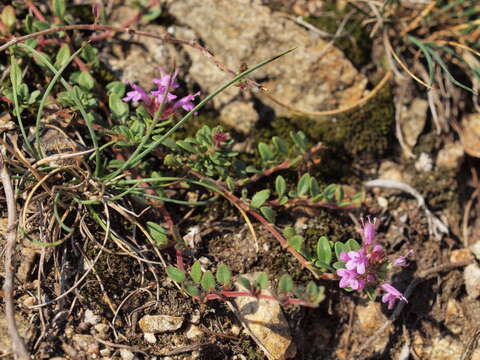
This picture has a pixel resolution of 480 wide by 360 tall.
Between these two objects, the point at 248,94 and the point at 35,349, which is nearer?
the point at 35,349

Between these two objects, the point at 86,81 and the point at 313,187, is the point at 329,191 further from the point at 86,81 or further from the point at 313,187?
the point at 86,81

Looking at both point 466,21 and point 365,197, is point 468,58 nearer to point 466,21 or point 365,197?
point 466,21

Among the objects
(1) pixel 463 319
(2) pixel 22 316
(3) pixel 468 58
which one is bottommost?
(1) pixel 463 319

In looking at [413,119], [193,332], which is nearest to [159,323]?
[193,332]

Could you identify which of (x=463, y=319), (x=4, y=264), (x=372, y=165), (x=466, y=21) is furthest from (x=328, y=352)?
(x=466, y=21)

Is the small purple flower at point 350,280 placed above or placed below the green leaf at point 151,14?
below

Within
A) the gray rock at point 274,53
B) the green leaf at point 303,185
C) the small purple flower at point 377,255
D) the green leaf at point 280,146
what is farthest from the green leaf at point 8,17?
the small purple flower at point 377,255

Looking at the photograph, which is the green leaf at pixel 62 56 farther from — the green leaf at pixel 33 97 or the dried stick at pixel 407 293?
the dried stick at pixel 407 293
